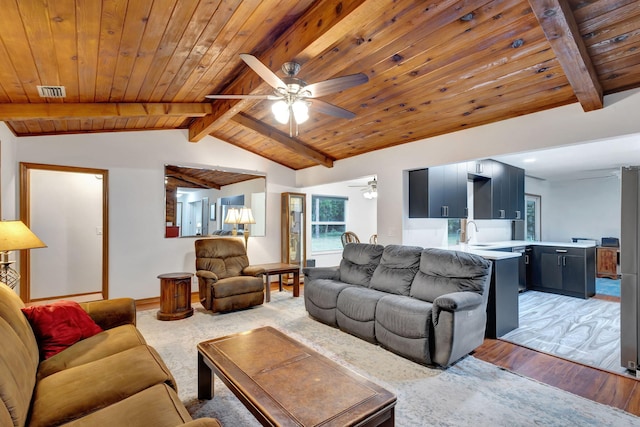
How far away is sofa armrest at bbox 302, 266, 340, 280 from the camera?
13.7 feet

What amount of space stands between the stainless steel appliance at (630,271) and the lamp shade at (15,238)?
5056 mm

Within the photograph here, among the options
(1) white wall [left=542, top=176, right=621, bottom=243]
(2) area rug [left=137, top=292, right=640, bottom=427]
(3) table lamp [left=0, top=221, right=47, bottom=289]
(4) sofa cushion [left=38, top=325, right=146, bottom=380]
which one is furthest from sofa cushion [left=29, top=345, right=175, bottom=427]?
(1) white wall [left=542, top=176, right=621, bottom=243]

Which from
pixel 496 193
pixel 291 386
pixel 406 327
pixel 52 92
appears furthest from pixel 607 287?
pixel 52 92

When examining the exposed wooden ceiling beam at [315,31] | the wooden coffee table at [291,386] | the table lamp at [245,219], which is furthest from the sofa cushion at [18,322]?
the table lamp at [245,219]

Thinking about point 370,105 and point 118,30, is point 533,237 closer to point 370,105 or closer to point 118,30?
point 370,105

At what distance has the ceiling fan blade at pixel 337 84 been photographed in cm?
241

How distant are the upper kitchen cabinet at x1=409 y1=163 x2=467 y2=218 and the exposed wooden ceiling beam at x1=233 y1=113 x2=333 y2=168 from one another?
179 centimetres

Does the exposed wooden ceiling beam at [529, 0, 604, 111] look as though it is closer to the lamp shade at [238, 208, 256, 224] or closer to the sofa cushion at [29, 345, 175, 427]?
the sofa cushion at [29, 345, 175, 427]

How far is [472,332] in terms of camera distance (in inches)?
115

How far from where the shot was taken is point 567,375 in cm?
265

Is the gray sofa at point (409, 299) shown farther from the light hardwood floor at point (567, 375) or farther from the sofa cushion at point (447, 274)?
the light hardwood floor at point (567, 375)

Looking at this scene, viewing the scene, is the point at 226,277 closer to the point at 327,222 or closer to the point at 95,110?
the point at 95,110

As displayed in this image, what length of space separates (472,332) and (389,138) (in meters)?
2.82

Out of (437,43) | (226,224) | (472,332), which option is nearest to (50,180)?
(226,224)
